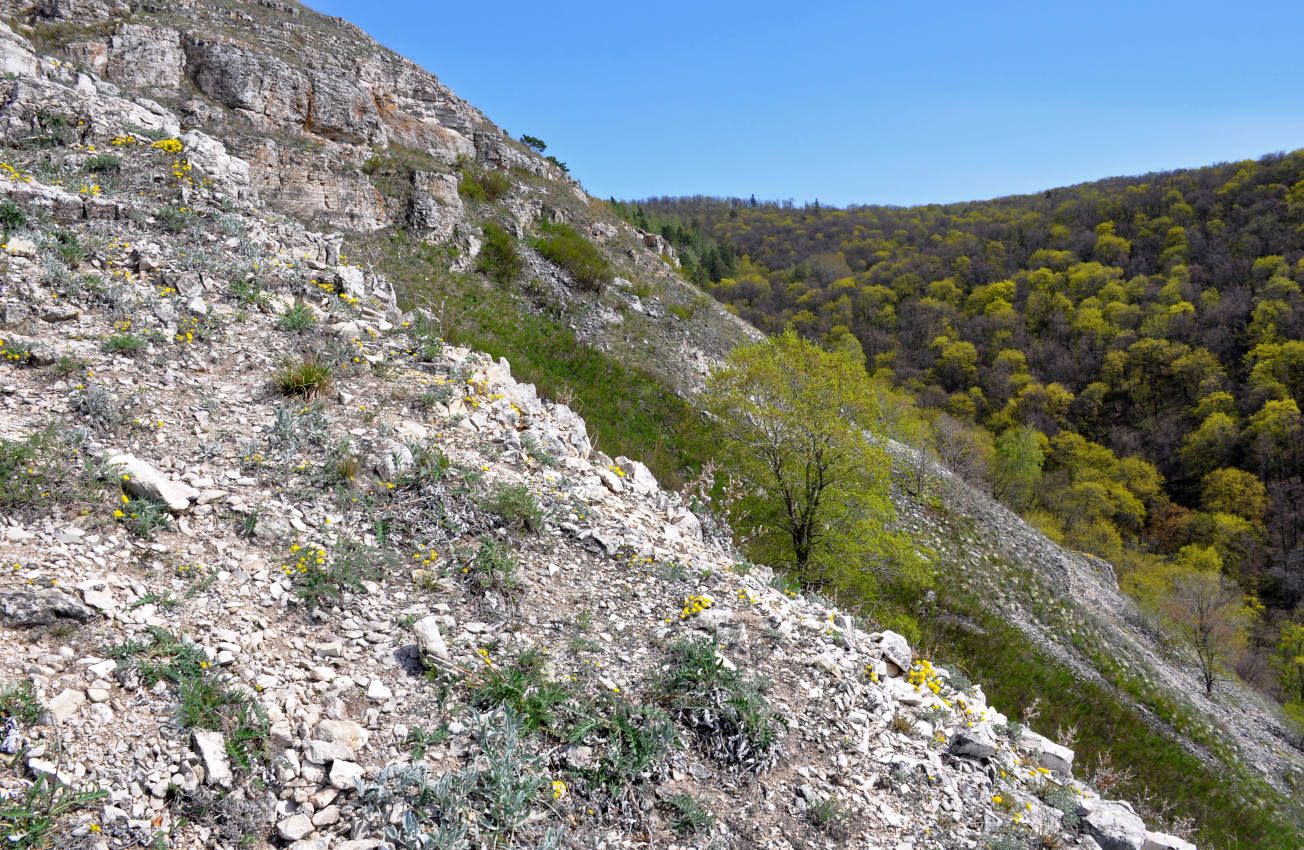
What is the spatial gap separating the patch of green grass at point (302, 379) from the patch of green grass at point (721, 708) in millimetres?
4839

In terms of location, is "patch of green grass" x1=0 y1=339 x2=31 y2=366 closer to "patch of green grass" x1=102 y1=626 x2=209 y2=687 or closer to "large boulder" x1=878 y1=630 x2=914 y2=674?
"patch of green grass" x1=102 y1=626 x2=209 y2=687

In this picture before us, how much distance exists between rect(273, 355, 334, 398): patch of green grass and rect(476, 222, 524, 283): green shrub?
67.3 feet

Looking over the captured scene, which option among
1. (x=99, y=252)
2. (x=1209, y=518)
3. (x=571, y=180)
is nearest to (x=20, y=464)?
(x=99, y=252)

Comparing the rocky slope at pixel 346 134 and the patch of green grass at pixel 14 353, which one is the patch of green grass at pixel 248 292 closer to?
the patch of green grass at pixel 14 353

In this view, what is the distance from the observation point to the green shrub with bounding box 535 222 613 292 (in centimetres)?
2825

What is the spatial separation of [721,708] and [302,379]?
5.47 meters

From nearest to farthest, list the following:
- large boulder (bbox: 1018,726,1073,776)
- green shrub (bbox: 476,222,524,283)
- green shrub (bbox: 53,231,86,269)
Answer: large boulder (bbox: 1018,726,1073,776) → green shrub (bbox: 53,231,86,269) → green shrub (bbox: 476,222,524,283)

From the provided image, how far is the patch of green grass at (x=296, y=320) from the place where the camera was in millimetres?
6930

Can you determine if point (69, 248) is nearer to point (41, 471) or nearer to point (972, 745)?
point (41, 471)

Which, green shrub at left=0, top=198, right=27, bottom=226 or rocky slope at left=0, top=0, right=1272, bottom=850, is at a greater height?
green shrub at left=0, top=198, right=27, bottom=226

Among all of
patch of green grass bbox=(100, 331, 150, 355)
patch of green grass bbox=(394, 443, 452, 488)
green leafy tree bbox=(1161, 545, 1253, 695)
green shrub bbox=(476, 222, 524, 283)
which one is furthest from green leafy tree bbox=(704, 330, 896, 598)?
green leafy tree bbox=(1161, 545, 1253, 695)

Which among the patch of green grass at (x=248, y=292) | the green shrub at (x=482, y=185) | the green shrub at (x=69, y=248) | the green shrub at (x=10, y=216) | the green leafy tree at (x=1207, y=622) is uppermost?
the green shrub at (x=482, y=185)

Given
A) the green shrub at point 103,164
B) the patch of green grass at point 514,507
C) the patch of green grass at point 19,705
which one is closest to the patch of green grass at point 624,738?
the patch of green grass at point 514,507

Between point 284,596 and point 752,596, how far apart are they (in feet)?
13.7
